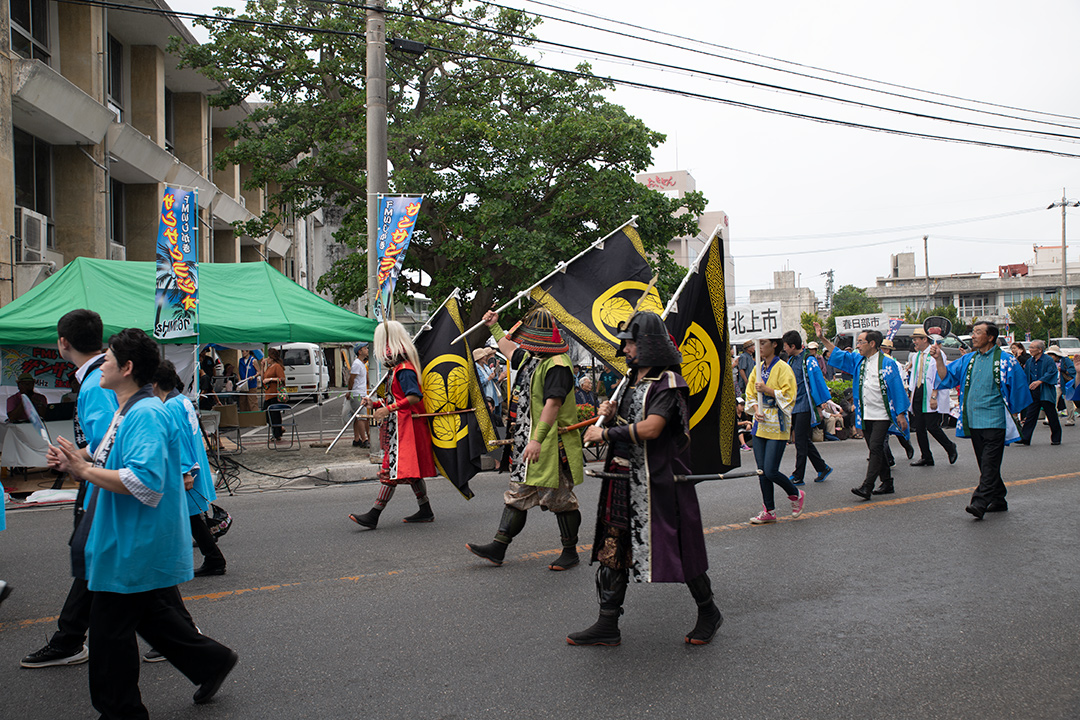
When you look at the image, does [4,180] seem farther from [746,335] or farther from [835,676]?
[835,676]

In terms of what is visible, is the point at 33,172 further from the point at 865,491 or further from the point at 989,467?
the point at 989,467

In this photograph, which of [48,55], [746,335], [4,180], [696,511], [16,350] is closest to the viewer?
[696,511]

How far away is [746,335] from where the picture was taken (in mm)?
15125

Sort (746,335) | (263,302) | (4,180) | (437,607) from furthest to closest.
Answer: (746,335), (4,180), (263,302), (437,607)

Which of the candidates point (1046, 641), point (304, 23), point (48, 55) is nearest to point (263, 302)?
point (48, 55)

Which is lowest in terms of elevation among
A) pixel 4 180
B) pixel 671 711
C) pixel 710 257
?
pixel 671 711

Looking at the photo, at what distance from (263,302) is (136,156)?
9130mm

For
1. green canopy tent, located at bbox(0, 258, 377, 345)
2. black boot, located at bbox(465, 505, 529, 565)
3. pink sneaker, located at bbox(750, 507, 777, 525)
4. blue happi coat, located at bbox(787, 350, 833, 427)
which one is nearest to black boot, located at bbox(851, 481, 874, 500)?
blue happi coat, located at bbox(787, 350, 833, 427)

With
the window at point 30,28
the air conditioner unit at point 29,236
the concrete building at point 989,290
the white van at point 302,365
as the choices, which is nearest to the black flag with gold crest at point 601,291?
the air conditioner unit at point 29,236

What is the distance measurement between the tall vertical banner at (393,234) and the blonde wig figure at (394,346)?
4260mm

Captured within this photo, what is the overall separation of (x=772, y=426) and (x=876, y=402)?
1.93 meters

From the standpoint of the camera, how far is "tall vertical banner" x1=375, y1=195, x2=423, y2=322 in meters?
11.5

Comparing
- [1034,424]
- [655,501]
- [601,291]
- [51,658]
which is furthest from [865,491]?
[1034,424]

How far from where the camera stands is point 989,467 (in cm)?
720
